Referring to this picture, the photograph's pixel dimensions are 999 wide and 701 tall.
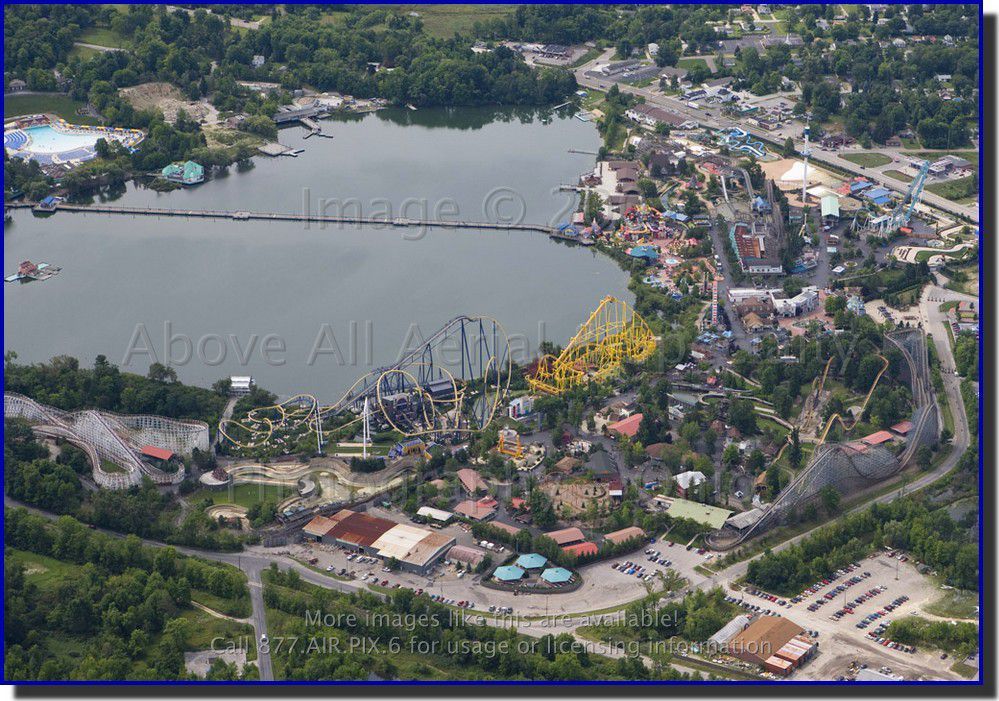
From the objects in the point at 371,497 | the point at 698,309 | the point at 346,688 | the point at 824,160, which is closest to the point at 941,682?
the point at 346,688

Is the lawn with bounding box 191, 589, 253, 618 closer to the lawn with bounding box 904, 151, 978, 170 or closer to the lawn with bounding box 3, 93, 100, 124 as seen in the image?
the lawn with bounding box 3, 93, 100, 124

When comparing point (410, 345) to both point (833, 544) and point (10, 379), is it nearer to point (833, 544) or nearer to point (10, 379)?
point (10, 379)

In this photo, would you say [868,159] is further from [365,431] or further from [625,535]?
[625,535]

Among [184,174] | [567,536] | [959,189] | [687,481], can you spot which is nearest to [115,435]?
[567,536]

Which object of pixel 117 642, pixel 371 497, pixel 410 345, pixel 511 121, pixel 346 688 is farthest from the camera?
pixel 511 121

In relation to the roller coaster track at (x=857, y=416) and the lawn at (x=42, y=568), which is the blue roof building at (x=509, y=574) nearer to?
the lawn at (x=42, y=568)

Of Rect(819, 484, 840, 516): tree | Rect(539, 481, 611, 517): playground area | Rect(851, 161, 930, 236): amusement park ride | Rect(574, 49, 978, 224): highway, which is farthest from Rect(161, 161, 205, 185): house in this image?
Rect(819, 484, 840, 516): tree
